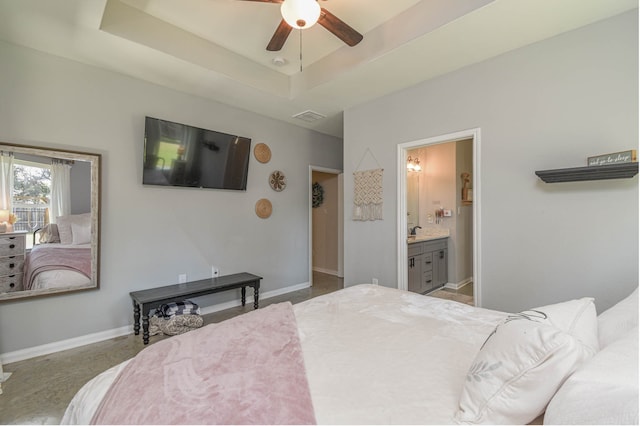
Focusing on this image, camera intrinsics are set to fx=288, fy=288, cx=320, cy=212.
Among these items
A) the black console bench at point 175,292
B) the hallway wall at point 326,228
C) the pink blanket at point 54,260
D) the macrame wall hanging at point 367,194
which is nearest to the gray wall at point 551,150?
the macrame wall hanging at point 367,194

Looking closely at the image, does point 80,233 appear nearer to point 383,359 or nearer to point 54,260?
Answer: point 54,260

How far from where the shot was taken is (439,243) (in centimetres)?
444

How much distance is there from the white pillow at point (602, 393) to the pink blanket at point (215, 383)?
649 millimetres

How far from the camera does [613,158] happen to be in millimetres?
1995

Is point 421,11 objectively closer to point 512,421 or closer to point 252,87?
point 252,87

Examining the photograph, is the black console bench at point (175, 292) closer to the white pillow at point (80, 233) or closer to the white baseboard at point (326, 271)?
the white pillow at point (80, 233)

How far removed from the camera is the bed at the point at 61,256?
2523 millimetres

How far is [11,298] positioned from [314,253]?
461 cm

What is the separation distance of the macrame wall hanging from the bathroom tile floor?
2635 millimetres

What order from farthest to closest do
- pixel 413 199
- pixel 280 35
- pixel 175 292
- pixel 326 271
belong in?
pixel 326 271, pixel 413 199, pixel 175 292, pixel 280 35

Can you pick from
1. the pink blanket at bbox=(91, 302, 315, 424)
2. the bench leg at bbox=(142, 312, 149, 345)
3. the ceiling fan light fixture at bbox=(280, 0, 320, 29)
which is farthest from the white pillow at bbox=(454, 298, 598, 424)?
the bench leg at bbox=(142, 312, 149, 345)

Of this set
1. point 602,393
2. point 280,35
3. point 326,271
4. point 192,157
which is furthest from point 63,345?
point 326,271

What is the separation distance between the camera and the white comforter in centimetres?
90

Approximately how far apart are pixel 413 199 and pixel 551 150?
2.62 metres
